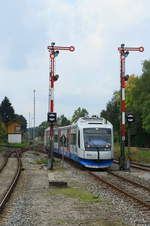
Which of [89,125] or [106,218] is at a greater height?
[89,125]

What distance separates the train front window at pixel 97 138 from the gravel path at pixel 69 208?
6512 mm

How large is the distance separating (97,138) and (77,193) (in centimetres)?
865

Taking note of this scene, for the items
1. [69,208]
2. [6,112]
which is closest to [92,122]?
[69,208]

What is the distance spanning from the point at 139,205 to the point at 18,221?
3453mm

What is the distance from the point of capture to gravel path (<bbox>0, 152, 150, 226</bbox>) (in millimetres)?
8336

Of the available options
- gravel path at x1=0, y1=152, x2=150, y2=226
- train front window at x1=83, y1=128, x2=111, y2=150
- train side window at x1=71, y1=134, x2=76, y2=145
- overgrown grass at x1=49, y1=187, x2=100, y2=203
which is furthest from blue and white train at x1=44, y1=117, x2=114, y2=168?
overgrown grass at x1=49, y1=187, x2=100, y2=203

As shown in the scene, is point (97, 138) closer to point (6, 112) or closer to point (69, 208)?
point (69, 208)

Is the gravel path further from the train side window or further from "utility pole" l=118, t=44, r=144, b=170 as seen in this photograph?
the train side window

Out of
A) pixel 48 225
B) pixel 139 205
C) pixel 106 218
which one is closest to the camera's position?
pixel 48 225

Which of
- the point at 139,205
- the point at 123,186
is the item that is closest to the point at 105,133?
the point at 123,186

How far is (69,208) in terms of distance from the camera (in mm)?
9812

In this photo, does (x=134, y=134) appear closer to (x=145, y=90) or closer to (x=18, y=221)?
(x=145, y=90)

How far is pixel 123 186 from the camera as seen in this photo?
14047 mm

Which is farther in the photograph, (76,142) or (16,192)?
(76,142)
